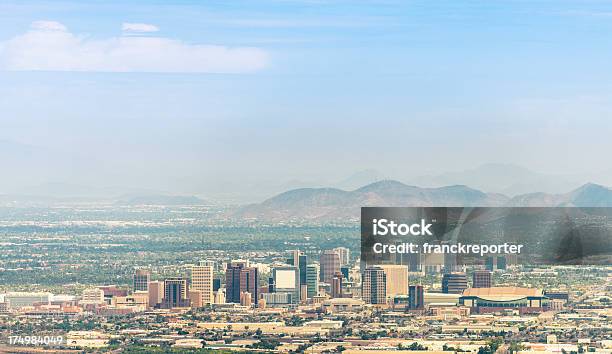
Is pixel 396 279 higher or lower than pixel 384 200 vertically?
lower

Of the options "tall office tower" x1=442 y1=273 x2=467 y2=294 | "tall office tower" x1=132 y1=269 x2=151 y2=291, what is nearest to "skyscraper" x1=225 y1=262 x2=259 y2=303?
"tall office tower" x1=132 y1=269 x2=151 y2=291

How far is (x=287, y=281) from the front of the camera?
16.5m

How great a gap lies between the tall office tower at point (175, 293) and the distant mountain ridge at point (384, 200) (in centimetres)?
163

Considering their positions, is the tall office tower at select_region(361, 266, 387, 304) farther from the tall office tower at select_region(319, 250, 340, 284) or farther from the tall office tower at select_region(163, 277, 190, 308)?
the tall office tower at select_region(163, 277, 190, 308)

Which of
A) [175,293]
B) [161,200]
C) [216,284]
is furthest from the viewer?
[161,200]

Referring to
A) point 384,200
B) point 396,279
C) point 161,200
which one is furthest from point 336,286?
point 161,200

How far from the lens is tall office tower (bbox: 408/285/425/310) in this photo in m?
15.5

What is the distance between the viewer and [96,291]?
1728 centimetres

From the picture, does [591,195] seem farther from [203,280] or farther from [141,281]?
[141,281]

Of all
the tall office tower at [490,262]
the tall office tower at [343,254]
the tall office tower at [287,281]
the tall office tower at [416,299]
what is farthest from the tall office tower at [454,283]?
the tall office tower at [287,281]

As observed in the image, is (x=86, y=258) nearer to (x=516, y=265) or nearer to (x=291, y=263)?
(x=291, y=263)

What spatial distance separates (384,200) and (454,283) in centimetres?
172

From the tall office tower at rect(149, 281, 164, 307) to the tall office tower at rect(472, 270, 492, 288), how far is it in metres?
4.04

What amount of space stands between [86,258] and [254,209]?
8.28ft
